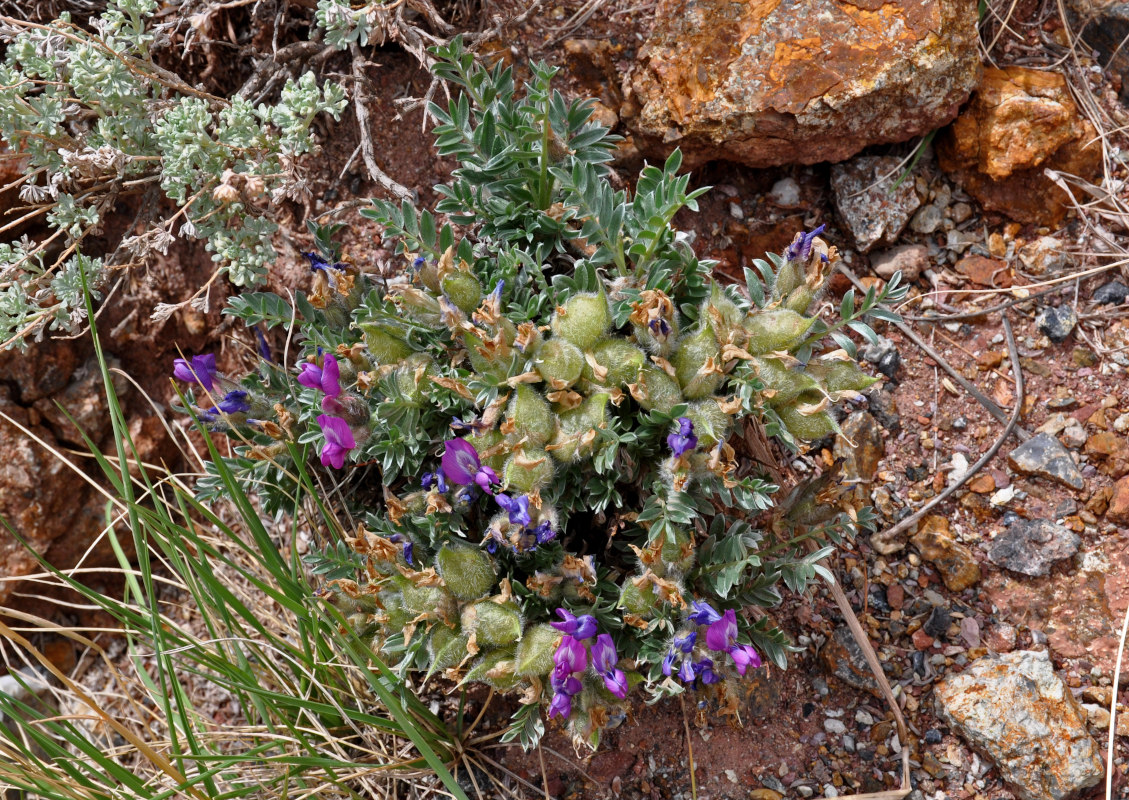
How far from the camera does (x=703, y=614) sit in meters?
2.31

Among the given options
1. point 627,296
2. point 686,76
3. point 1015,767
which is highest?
point 686,76

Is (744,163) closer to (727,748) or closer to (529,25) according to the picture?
(529,25)

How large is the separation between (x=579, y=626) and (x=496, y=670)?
280 millimetres

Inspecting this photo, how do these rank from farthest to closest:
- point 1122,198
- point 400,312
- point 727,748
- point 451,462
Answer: point 1122,198
point 727,748
point 400,312
point 451,462

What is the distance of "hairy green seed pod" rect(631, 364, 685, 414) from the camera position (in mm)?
2393

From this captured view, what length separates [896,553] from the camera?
3.22 m

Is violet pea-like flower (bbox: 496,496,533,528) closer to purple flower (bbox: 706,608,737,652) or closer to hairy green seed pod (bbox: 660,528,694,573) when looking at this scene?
hairy green seed pod (bbox: 660,528,694,573)

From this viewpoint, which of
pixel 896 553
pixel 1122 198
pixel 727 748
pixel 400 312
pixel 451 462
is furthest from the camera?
pixel 1122 198

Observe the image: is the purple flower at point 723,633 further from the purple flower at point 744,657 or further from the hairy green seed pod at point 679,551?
the hairy green seed pod at point 679,551

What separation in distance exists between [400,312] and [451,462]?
0.53m

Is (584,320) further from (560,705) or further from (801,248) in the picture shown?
(560,705)

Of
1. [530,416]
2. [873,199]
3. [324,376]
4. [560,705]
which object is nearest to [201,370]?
[324,376]

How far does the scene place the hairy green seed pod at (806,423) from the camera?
2.44m

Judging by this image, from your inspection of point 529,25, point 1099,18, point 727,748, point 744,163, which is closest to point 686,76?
point 744,163
